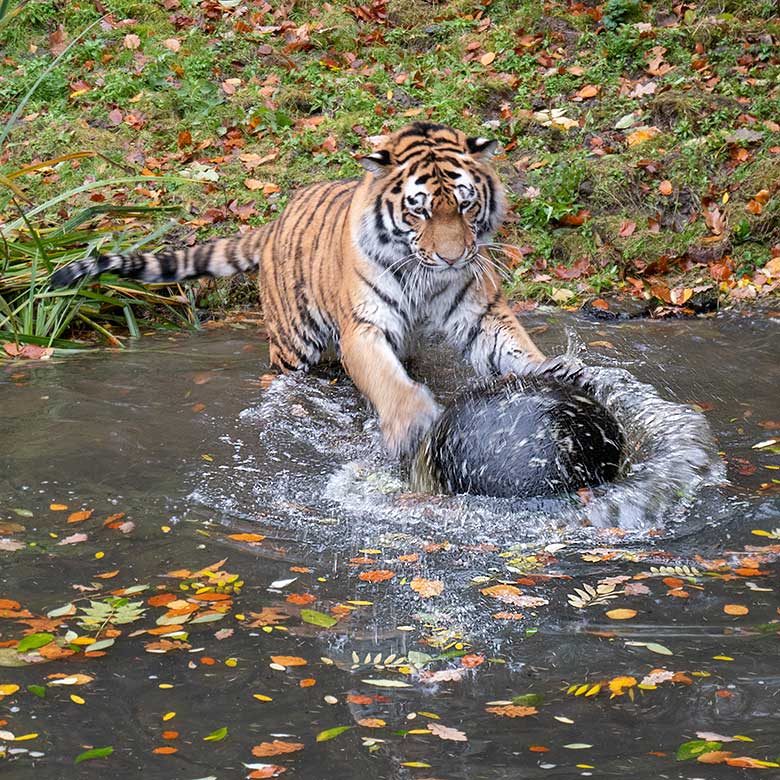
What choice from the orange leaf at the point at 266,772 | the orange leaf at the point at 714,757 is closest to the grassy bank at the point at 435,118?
the orange leaf at the point at 266,772

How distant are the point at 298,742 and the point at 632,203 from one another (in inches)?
250

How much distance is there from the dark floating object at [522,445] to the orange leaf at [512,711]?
5.24ft

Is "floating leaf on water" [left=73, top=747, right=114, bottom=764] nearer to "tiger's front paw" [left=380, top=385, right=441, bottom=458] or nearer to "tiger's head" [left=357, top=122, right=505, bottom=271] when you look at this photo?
"tiger's front paw" [left=380, top=385, right=441, bottom=458]

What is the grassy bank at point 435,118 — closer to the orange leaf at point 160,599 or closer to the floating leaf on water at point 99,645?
the orange leaf at point 160,599

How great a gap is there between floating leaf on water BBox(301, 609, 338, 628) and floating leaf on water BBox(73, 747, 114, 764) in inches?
35.9

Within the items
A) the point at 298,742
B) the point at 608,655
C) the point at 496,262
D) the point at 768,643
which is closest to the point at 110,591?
the point at 298,742

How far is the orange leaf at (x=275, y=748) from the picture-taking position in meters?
3.09

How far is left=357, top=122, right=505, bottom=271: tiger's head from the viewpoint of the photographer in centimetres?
573

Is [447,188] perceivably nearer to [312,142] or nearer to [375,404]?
[375,404]

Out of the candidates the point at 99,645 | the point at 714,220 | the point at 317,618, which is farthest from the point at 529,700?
the point at 714,220

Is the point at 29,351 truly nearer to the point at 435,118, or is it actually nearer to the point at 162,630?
the point at 162,630

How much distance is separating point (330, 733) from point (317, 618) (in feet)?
2.40

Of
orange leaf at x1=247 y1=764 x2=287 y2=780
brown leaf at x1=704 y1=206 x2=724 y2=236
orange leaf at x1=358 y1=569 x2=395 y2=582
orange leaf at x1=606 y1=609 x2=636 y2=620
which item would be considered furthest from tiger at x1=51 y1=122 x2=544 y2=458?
brown leaf at x1=704 y1=206 x2=724 y2=236

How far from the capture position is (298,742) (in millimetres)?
3150
